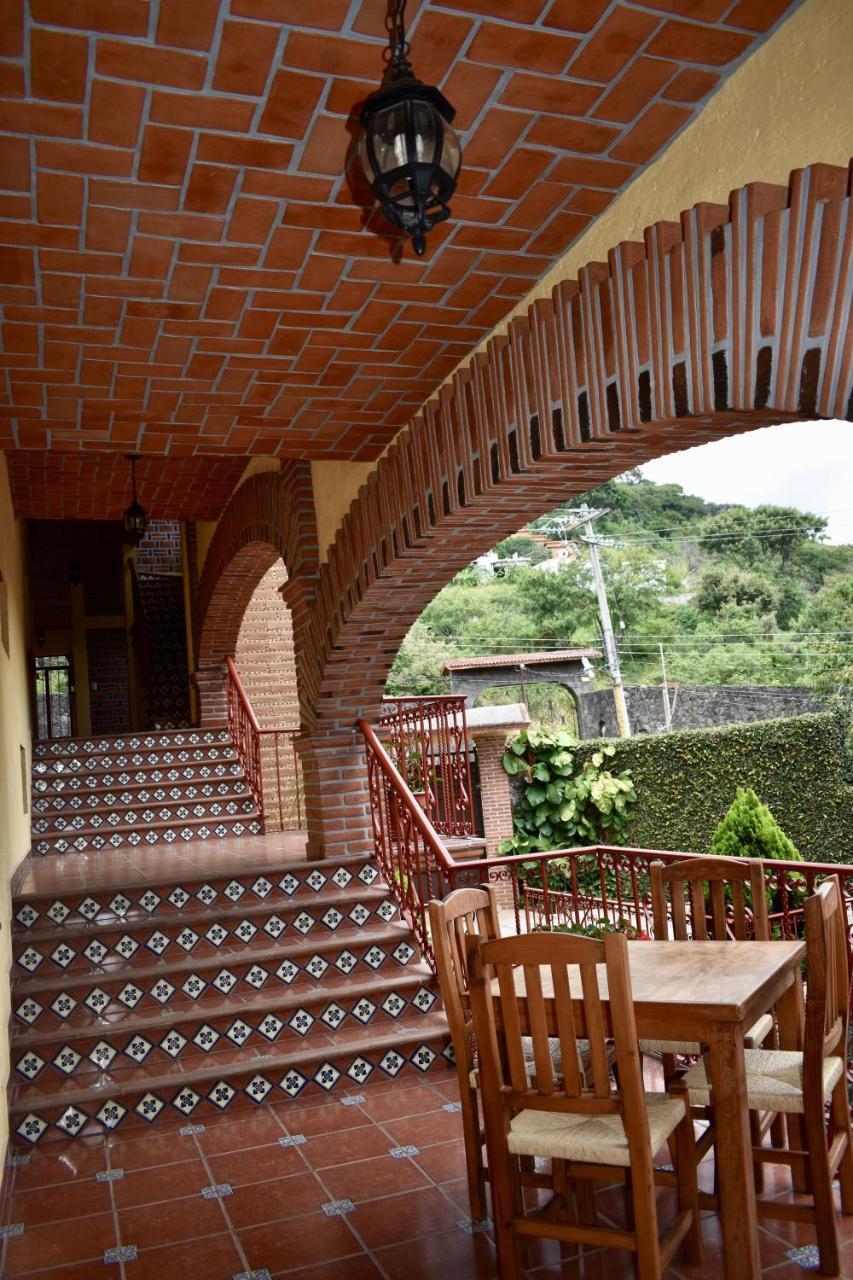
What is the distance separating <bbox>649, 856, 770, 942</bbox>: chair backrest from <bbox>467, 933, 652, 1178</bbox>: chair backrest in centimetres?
94

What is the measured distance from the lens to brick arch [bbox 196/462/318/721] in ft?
20.4

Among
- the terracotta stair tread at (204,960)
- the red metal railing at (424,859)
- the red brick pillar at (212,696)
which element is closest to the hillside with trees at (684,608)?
the red brick pillar at (212,696)

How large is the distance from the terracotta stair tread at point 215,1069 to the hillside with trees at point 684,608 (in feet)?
68.6

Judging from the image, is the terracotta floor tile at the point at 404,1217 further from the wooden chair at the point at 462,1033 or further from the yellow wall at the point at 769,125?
the yellow wall at the point at 769,125

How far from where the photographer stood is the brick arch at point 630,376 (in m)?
2.08

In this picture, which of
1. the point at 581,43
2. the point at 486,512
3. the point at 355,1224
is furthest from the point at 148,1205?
the point at 581,43

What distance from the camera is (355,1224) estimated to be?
3.57 meters

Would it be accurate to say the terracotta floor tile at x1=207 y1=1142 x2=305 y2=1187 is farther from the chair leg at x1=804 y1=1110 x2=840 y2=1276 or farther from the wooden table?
the chair leg at x1=804 y1=1110 x2=840 y2=1276

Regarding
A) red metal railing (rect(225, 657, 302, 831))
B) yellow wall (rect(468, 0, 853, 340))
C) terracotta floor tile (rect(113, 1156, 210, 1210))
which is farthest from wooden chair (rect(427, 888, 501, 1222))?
red metal railing (rect(225, 657, 302, 831))

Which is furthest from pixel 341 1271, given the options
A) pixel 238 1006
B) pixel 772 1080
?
pixel 238 1006

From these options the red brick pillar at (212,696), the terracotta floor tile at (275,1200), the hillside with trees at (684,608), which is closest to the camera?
the terracotta floor tile at (275,1200)

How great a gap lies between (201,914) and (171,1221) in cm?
211

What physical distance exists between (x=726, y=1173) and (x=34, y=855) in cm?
641

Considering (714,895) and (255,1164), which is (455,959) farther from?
(255,1164)
